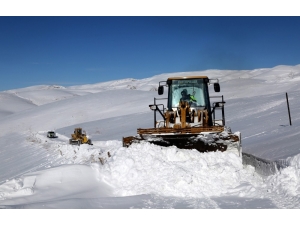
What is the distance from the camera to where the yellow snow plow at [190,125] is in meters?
8.56

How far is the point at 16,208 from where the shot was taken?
206 inches

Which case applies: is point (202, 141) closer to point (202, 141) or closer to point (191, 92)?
point (202, 141)

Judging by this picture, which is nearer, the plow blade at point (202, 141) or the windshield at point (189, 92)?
the plow blade at point (202, 141)

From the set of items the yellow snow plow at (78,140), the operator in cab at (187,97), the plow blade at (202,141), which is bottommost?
the plow blade at (202,141)

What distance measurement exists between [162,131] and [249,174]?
93.9 inches

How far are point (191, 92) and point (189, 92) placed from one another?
6 cm

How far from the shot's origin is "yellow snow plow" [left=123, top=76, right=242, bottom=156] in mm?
8562

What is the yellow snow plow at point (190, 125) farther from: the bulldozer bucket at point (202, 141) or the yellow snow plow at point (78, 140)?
the yellow snow plow at point (78, 140)

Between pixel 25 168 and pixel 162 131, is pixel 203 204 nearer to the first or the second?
pixel 162 131

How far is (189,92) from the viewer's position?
10.8m

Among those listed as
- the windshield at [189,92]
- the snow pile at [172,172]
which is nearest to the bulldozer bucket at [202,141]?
the snow pile at [172,172]

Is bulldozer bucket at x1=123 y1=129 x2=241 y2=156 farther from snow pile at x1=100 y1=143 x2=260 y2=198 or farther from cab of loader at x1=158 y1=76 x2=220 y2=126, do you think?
cab of loader at x1=158 y1=76 x2=220 y2=126

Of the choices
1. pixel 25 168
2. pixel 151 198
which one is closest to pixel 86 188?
pixel 151 198

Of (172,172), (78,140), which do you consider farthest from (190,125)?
(78,140)
